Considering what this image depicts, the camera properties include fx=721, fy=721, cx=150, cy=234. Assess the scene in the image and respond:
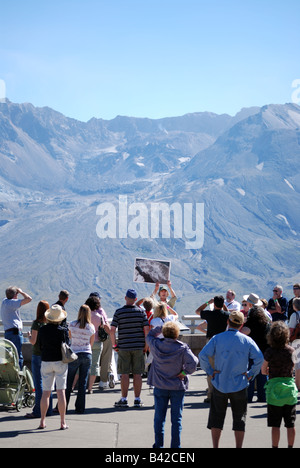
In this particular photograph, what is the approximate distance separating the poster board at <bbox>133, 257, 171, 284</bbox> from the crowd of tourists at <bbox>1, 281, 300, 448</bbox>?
1183 millimetres

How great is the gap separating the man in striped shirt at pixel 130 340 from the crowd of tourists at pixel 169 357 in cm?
1

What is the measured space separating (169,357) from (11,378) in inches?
155

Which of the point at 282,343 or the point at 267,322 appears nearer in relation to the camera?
the point at 282,343

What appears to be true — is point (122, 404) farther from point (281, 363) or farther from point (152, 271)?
point (152, 271)

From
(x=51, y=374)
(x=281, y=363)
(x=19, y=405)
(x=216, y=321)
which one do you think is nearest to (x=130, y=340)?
(x=216, y=321)

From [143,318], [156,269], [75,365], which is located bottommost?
[75,365]

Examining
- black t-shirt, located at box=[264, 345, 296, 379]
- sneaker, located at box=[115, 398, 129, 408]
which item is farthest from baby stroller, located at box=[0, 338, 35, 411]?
black t-shirt, located at box=[264, 345, 296, 379]

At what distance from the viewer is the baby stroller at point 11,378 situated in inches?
409

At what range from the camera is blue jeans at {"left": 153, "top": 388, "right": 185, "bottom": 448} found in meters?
7.21

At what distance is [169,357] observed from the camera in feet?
24.2

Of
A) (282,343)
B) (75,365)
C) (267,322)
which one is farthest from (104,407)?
(282,343)

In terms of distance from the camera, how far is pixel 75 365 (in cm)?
1001
